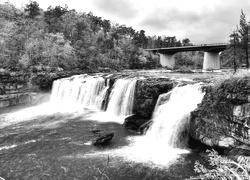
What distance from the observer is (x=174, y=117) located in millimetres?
12625

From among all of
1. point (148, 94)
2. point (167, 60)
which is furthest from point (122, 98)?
point (167, 60)

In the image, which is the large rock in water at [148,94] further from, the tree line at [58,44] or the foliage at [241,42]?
the tree line at [58,44]

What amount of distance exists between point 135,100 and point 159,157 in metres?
7.19

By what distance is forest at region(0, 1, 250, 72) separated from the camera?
26.8 m

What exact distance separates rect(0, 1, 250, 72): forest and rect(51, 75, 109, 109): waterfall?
21.0 ft

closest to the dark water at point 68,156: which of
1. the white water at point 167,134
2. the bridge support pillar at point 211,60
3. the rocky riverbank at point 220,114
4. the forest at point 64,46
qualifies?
the white water at point 167,134

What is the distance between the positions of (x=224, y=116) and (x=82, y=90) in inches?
684

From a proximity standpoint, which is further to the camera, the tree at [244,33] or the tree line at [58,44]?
the tree line at [58,44]

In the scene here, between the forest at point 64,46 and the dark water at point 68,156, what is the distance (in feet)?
52.8

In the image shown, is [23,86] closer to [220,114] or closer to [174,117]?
[174,117]

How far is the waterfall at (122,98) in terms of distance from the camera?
17797 millimetres

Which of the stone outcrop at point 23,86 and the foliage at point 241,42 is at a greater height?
the foliage at point 241,42

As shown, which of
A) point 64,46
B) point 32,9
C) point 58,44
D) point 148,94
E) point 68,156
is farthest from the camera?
point 32,9

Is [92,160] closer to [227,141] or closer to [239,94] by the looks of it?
[227,141]
